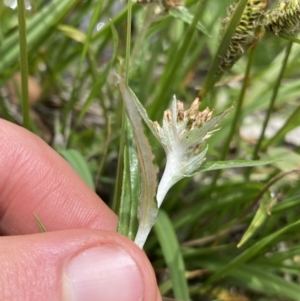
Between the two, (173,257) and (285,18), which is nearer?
(285,18)

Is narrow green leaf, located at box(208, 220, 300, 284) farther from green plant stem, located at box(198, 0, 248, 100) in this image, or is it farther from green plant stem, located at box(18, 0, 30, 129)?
green plant stem, located at box(18, 0, 30, 129)

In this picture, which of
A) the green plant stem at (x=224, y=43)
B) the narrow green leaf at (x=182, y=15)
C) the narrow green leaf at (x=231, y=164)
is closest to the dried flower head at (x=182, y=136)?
the narrow green leaf at (x=231, y=164)

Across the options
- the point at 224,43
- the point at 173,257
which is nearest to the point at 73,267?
the point at 173,257

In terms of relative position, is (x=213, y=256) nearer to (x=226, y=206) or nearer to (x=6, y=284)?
(x=226, y=206)

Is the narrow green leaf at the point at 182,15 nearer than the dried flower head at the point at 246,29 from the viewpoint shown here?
No

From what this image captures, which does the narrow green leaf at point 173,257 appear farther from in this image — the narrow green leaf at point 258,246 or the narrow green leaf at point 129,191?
the narrow green leaf at point 129,191

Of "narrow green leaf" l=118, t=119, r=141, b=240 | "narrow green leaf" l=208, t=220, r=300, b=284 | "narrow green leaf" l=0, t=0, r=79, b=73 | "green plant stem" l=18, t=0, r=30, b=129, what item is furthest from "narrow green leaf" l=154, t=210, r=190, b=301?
"narrow green leaf" l=0, t=0, r=79, b=73

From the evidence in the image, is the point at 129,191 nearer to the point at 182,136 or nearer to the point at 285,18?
the point at 182,136
